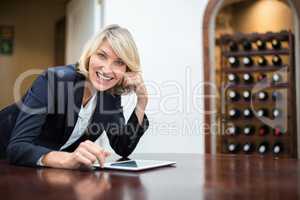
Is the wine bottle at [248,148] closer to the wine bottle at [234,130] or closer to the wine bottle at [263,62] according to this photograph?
the wine bottle at [234,130]

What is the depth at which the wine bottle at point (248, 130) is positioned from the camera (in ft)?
12.8

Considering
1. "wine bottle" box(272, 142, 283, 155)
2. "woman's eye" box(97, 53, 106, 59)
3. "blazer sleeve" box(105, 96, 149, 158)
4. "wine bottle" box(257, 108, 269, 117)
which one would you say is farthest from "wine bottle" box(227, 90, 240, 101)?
"woman's eye" box(97, 53, 106, 59)

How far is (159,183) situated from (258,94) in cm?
325

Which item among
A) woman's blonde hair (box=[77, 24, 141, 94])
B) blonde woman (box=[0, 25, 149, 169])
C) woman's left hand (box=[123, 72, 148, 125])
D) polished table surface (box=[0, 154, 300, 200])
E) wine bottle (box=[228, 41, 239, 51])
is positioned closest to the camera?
polished table surface (box=[0, 154, 300, 200])

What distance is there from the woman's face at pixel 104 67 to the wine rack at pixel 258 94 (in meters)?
2.50

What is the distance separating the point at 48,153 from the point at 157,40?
242 centimetres

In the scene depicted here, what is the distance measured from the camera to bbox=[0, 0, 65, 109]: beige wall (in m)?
5.19

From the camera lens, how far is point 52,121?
1.33 m

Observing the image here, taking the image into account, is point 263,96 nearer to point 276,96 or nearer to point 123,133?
point 276,96

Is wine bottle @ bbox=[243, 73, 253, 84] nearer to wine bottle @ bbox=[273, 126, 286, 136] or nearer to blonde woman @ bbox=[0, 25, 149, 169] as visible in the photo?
wine bottle @ bbox=[273, 126, 286, 136]

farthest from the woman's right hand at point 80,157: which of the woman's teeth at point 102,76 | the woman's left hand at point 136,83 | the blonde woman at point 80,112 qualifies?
the woman's left hand at point 136,83

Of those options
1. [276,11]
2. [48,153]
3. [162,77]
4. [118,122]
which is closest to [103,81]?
[118,122]

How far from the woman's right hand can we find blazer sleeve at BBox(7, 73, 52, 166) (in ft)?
0.13

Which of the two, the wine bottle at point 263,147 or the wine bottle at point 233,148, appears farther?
the wine bottle at point 233,148
